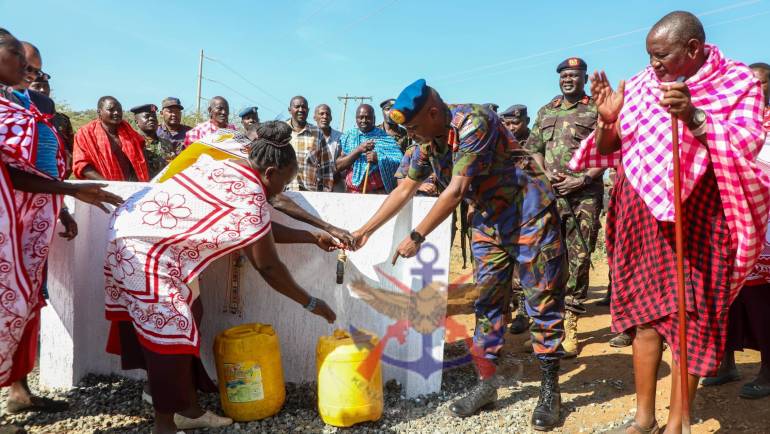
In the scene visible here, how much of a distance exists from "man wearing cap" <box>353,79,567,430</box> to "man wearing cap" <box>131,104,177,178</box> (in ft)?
9.76

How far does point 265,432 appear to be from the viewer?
2.82 metres

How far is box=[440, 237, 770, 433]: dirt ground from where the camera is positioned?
2908mm

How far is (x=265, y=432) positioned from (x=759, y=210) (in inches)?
103

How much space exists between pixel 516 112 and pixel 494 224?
3.77 m

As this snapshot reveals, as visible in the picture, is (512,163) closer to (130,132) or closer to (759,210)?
(759,210)

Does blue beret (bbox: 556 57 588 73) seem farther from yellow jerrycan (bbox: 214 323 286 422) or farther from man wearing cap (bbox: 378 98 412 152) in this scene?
yellow jerrycan (bbox: 214 323 286 422)

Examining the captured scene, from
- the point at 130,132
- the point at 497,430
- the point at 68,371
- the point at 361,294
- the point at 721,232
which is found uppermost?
the point at 130,132

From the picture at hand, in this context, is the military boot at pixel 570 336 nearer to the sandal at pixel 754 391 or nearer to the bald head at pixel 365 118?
the sandal at pixel 754 391

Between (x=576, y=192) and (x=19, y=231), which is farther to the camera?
(x=576, y=192)

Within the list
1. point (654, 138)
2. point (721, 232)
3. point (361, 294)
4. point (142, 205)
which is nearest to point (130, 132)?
point (142, 205)

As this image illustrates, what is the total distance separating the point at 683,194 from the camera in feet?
7.37

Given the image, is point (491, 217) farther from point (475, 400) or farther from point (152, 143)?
point (152, 143)

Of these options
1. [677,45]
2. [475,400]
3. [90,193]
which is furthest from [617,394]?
[90,193]

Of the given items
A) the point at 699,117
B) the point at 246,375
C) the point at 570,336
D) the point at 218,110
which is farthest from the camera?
the point at 218,110
